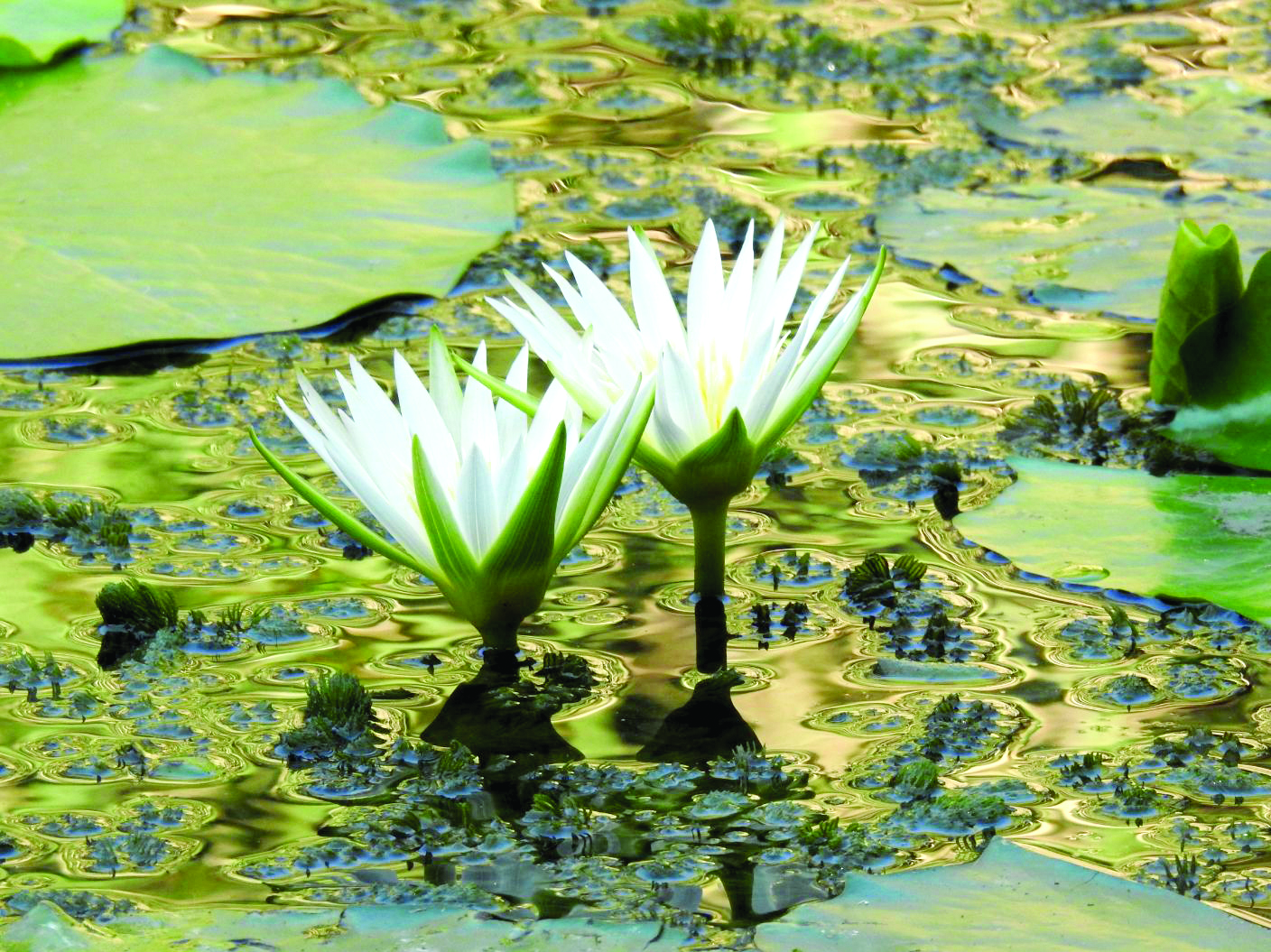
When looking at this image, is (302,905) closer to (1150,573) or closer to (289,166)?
(1150,573)

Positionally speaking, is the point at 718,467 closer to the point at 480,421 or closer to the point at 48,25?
the point at 480,421

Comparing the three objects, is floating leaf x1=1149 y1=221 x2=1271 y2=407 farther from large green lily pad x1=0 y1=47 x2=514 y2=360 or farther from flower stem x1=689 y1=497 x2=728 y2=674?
large green lily pad x1=0 y1=47 x2=514 y2=360

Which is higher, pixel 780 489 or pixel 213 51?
pixel 213 51

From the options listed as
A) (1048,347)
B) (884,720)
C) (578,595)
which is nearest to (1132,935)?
(884,720)

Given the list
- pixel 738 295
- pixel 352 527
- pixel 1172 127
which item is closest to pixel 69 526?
pixel 352 527

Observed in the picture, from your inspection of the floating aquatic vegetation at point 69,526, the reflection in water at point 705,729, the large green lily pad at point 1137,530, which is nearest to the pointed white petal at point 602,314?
the reflection in water at point 705,729

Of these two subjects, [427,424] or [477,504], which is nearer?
[477,504]
